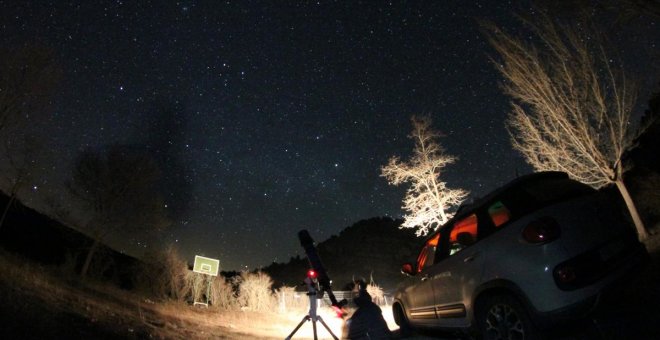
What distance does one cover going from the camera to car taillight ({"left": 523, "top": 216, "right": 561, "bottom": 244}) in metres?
4.15

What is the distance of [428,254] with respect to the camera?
7.00 metres

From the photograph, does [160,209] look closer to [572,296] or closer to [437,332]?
[437,332]

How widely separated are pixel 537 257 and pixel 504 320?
3.15ft

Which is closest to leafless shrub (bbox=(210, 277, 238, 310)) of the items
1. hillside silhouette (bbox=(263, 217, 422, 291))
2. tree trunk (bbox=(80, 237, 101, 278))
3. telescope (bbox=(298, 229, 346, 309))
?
tree trunk (bbox=(80, 237, 101, 278))

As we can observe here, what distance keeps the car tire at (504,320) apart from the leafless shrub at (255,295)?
66.7 ft

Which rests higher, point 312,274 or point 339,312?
point 312,274

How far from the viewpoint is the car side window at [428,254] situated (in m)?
6.77

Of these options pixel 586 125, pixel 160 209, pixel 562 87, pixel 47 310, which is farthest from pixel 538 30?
pixel 160 209

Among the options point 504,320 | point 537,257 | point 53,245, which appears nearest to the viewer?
point 537,257

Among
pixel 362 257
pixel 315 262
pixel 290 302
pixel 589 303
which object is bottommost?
pixel 589 303

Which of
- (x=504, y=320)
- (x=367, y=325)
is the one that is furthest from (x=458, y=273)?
(x=367, y=325)

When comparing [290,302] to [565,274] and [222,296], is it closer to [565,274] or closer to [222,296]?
[222,296]

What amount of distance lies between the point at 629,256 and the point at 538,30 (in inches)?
489

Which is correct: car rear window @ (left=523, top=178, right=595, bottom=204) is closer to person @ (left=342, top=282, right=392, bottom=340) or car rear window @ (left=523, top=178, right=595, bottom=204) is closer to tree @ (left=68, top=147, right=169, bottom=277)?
person @ (left=342, top=282, right=392, bottom=340)
